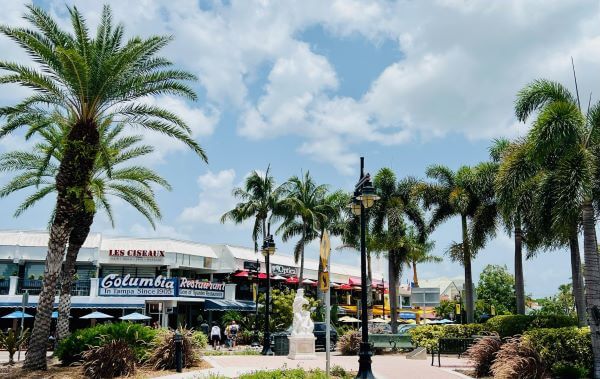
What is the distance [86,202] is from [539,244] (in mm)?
18299

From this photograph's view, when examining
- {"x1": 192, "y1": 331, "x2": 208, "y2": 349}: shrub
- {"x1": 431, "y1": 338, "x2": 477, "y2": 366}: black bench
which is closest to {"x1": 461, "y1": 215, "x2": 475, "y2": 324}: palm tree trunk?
{"x1": 431, "y1": 338, "x2": 477, "y2": 366}: black bench

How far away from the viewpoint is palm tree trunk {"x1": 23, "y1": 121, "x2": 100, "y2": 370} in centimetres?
1777

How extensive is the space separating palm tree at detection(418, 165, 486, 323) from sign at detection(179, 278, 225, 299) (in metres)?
17.5

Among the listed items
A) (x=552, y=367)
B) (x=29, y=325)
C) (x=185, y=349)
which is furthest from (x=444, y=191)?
(x=29, y=325)

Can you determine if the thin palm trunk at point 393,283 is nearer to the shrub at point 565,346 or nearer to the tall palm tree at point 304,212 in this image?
the tall palm tree at point 304,212

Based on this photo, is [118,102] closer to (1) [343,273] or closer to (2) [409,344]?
(2) [409,344]

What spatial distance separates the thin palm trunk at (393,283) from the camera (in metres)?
35.9

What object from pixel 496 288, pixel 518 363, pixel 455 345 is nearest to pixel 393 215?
pixel 455 345

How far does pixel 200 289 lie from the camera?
4344 cm

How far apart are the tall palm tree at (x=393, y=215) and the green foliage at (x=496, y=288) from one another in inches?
1337

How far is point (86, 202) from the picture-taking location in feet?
62.5

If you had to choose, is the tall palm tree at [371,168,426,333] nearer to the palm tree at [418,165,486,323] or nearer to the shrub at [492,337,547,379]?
the palm tree at [418,165,486,323]

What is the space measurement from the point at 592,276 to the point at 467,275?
14205 millimetres

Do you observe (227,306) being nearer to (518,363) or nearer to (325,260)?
(518,363)
